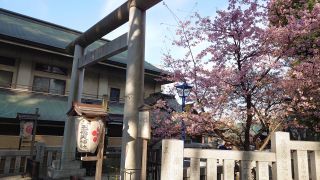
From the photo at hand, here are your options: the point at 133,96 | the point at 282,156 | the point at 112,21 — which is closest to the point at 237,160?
the point at 282,156

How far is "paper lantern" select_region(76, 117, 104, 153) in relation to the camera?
6070 mm

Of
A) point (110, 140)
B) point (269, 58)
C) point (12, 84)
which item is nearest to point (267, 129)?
point (269, 58)

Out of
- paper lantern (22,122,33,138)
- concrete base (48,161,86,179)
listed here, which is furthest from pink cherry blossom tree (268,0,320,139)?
paper lantern (22,122,33,138)

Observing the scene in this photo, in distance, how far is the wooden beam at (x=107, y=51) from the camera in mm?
8484

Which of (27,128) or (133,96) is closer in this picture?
(133,96)

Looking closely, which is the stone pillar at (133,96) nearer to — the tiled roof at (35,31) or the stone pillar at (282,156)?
the stone pillar at (282,156)

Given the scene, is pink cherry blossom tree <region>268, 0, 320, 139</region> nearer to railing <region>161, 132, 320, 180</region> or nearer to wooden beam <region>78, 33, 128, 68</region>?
railing <region>161, 132, 320, 180</region>

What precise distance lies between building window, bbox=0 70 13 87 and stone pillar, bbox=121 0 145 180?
12.0 metres

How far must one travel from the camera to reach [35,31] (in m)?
19.4

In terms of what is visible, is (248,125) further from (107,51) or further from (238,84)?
(107,51)

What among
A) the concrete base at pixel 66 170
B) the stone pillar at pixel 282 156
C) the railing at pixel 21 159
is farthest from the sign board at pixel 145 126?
the railing at pixel 21 159

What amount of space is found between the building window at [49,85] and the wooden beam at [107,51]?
23.5 feet

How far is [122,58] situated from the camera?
21938mm

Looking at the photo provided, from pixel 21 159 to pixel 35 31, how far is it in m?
10.8
